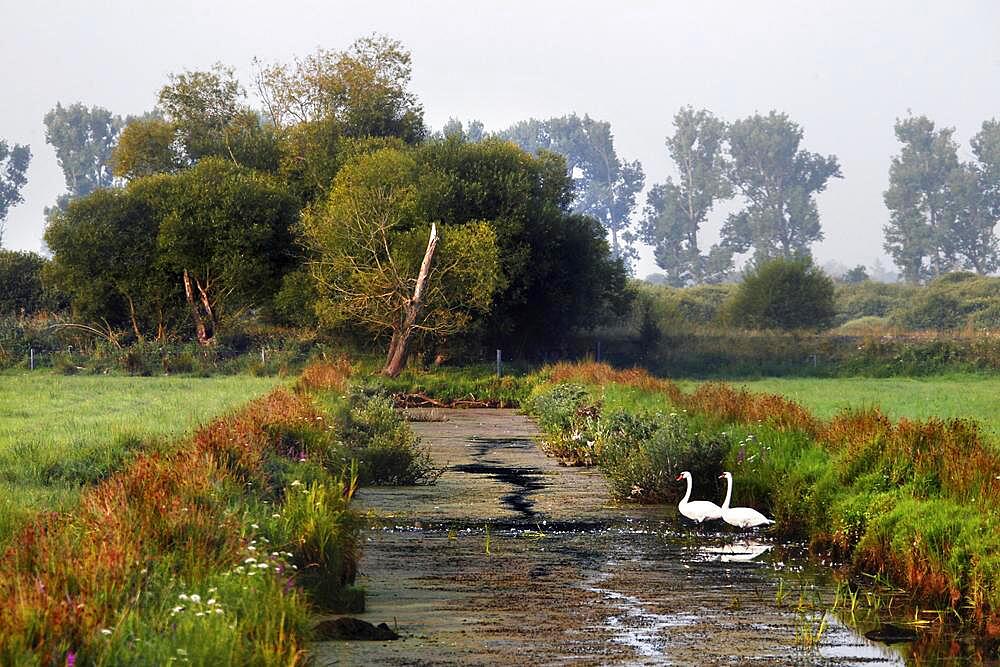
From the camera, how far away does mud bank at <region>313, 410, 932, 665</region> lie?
10.1m

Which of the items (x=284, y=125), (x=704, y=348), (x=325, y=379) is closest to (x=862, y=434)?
(x=325, y=379)

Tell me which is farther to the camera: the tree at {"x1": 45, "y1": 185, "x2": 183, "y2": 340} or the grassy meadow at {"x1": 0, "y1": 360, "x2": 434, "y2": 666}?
the tree at {"x1": 45, "y1": 185, "x2": 183, "y2": 340}

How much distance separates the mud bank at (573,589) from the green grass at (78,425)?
10.2 ft

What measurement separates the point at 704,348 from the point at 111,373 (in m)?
26.2

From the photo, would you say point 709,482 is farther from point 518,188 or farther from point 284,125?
point 284,125

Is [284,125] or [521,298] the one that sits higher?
[284,125]

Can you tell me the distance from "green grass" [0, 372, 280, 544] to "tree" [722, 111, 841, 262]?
317 feet

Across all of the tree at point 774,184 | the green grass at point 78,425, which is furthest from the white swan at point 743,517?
the tree at point 774,184

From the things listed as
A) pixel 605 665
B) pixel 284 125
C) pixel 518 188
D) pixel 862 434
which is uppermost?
pixel 284 125

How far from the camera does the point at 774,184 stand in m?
139

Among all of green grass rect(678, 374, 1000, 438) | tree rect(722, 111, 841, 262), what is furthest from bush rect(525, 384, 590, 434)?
tree rect(722, 111, 841, 262)

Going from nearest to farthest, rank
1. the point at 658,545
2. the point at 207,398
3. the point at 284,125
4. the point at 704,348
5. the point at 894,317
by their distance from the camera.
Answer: the point at 658,545
the point at 207,398
the point at 704,348
the point at 284,125
the point at 894,317

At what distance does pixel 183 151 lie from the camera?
75.8m

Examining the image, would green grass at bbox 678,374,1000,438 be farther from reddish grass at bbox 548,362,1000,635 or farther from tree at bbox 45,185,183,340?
tree at bbox 45,185,183,340
